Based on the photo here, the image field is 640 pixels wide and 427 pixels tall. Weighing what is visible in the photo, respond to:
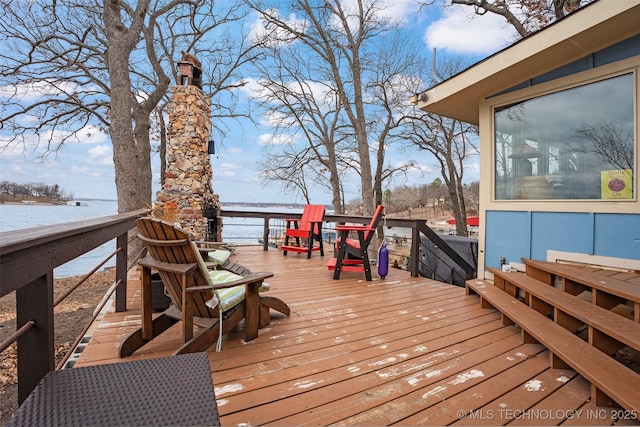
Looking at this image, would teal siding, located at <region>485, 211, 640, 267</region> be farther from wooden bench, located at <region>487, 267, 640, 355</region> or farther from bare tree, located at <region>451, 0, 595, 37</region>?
bare tree, located at <region>451, 0, 595, 37</region>

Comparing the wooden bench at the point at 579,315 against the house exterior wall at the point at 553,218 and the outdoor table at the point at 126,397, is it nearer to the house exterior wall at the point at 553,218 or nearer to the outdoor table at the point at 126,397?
the house exterior wall at the point at 553,218

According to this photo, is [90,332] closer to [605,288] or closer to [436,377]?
[436,377]

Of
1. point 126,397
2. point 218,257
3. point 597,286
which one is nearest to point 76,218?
point 218,257

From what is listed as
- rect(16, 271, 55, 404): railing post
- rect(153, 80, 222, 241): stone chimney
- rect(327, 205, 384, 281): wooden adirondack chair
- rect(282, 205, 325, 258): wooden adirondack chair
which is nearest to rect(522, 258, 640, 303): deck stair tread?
rect(327, 205, 384, 281): wooden adirondack chair

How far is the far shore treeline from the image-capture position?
5836 millimetres

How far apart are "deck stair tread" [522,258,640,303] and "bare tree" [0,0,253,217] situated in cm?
773

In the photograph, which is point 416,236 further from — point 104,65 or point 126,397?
point 104,65

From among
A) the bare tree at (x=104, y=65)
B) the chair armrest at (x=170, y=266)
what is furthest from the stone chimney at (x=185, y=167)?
the chair armrest at (x=170, y=266)

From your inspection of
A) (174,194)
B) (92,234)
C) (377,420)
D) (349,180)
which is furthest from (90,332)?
(349,180)

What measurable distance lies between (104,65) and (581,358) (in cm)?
1408

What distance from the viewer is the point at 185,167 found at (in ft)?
20.7

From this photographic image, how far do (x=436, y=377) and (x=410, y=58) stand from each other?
44.6 feet

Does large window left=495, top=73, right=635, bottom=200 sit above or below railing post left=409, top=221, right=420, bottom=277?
above

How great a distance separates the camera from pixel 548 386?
187cm
